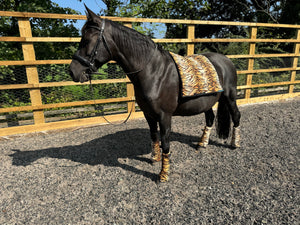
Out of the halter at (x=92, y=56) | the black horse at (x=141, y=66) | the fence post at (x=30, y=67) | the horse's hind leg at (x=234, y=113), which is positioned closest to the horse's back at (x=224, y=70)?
the horse's hind leg at (x=234, y=113)

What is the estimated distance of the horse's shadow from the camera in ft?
10.1

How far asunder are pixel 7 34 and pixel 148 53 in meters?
4.70

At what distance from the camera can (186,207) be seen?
2037 mm

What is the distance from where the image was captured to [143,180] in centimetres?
257

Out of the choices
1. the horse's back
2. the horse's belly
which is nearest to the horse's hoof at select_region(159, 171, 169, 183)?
the horse's belly

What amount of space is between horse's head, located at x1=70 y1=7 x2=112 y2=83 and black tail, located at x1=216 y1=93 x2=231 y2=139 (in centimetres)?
209

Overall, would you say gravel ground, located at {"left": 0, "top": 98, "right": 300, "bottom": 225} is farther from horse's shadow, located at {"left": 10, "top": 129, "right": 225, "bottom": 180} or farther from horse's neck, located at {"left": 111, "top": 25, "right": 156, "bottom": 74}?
horse's neck, located at {"left": 111, "top": 25, "right": 156, "bottom": 74}

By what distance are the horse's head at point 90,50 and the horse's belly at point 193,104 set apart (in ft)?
3.80

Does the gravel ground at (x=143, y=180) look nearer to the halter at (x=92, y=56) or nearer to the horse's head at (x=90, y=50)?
the horse's head at (x=90, y=50)

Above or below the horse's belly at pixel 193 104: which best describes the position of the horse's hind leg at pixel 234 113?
below

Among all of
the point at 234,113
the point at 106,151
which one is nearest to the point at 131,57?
the point at 106,151

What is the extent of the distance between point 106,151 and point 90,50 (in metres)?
1.88

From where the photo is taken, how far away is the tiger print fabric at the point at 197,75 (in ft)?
8.23

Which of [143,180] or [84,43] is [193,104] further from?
[84,43]
